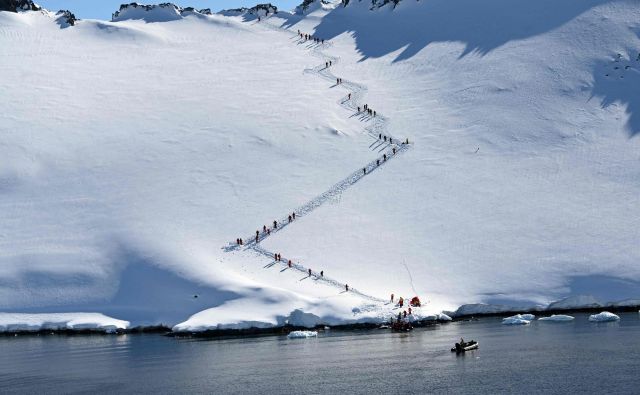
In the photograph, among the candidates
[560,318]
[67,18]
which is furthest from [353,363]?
[67,18]

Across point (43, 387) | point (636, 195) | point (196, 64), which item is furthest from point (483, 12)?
point (43, 387)

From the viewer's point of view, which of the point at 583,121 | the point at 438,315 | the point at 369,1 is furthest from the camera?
the point at 369,1

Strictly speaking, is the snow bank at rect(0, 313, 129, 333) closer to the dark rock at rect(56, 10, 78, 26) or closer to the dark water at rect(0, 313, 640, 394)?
the dark water at rect(0, 313, 640, 394)

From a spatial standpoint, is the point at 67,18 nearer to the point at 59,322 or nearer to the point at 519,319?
the point at 59,322

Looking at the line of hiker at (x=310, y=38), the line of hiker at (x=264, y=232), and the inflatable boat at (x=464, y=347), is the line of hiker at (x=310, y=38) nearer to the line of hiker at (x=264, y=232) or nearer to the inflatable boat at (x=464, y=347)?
the line of hiker at (x=264, y=232)

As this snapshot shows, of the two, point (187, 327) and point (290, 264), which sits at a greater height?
point (290, 264)

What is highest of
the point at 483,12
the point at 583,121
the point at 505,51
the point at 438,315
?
the point at 483,12

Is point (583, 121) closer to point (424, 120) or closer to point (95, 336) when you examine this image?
point (424, 120)

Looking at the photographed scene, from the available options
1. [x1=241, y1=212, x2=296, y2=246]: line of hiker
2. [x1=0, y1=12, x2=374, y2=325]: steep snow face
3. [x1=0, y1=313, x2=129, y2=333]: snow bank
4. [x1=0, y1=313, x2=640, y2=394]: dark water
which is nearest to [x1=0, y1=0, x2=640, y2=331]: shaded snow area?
[x1=0, y1=12, x2=374, y2=325]: steep snow face
